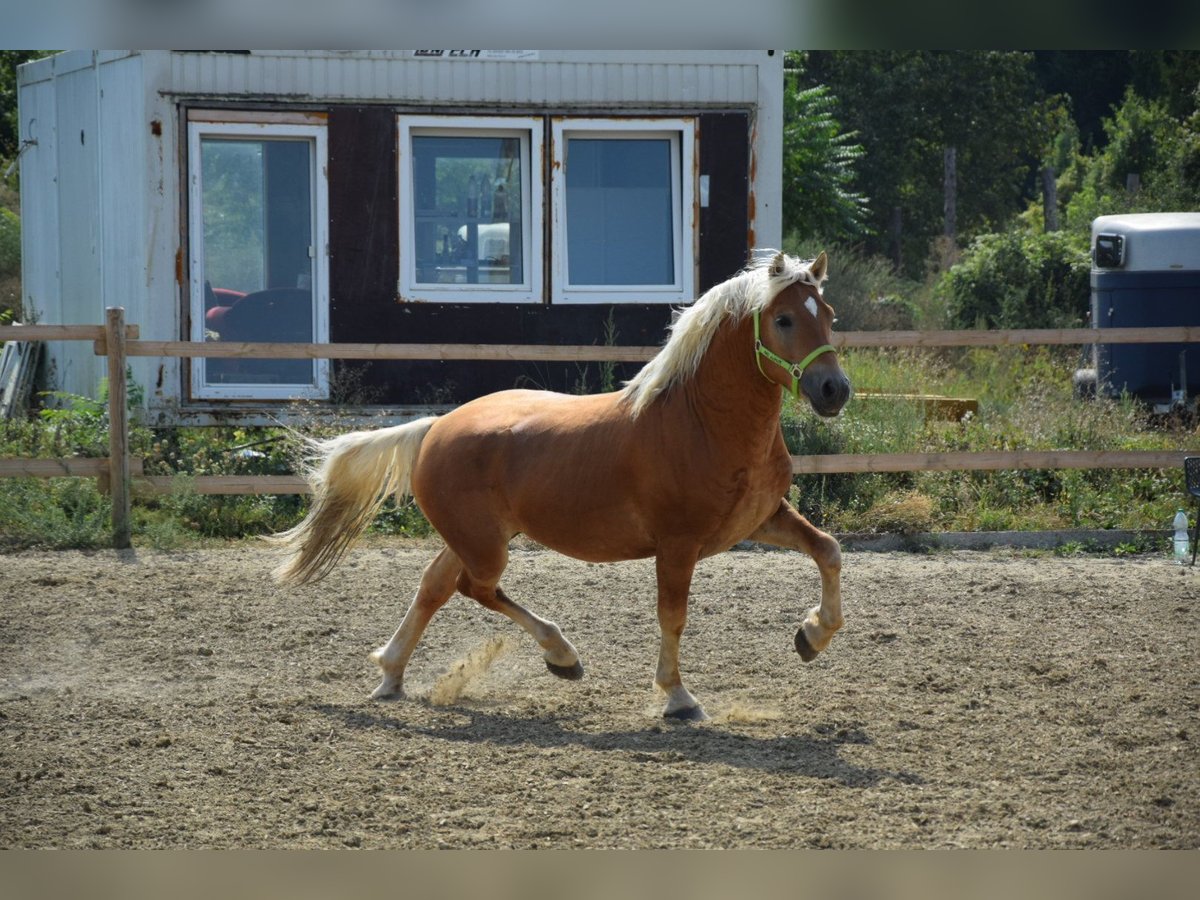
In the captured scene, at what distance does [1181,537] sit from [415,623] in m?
5.73

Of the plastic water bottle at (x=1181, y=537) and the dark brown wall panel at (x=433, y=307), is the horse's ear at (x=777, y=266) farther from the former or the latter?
the dark brown wall panel at (x=433, y=307)

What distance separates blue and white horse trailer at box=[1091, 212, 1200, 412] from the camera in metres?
13.5

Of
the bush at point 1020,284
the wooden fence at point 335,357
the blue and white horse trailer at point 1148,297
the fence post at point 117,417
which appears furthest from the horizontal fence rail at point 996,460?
the bush at point 1020,284

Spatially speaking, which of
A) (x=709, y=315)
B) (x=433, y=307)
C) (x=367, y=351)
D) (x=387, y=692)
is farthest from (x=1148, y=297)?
(x=387, y=692)

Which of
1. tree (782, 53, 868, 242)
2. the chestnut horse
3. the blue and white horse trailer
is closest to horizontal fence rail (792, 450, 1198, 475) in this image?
the blue and white horse trailer

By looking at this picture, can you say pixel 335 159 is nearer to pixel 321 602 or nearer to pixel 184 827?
pixel 321 602

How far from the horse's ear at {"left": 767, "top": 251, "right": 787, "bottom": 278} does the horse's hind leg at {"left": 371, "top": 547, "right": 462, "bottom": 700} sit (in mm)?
1919

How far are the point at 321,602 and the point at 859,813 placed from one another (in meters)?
4.49

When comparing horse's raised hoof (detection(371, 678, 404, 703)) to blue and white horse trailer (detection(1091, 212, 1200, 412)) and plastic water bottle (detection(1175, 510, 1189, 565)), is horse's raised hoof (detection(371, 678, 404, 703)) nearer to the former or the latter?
plastic water bottle (detection(1175, 510, 1189, 565))

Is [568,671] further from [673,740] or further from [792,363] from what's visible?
[792,363]

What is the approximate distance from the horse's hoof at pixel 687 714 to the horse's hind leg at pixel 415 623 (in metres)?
1.18

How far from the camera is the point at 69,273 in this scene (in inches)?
550

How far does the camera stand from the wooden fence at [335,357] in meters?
9.78

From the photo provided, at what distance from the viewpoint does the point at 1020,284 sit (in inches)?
853
